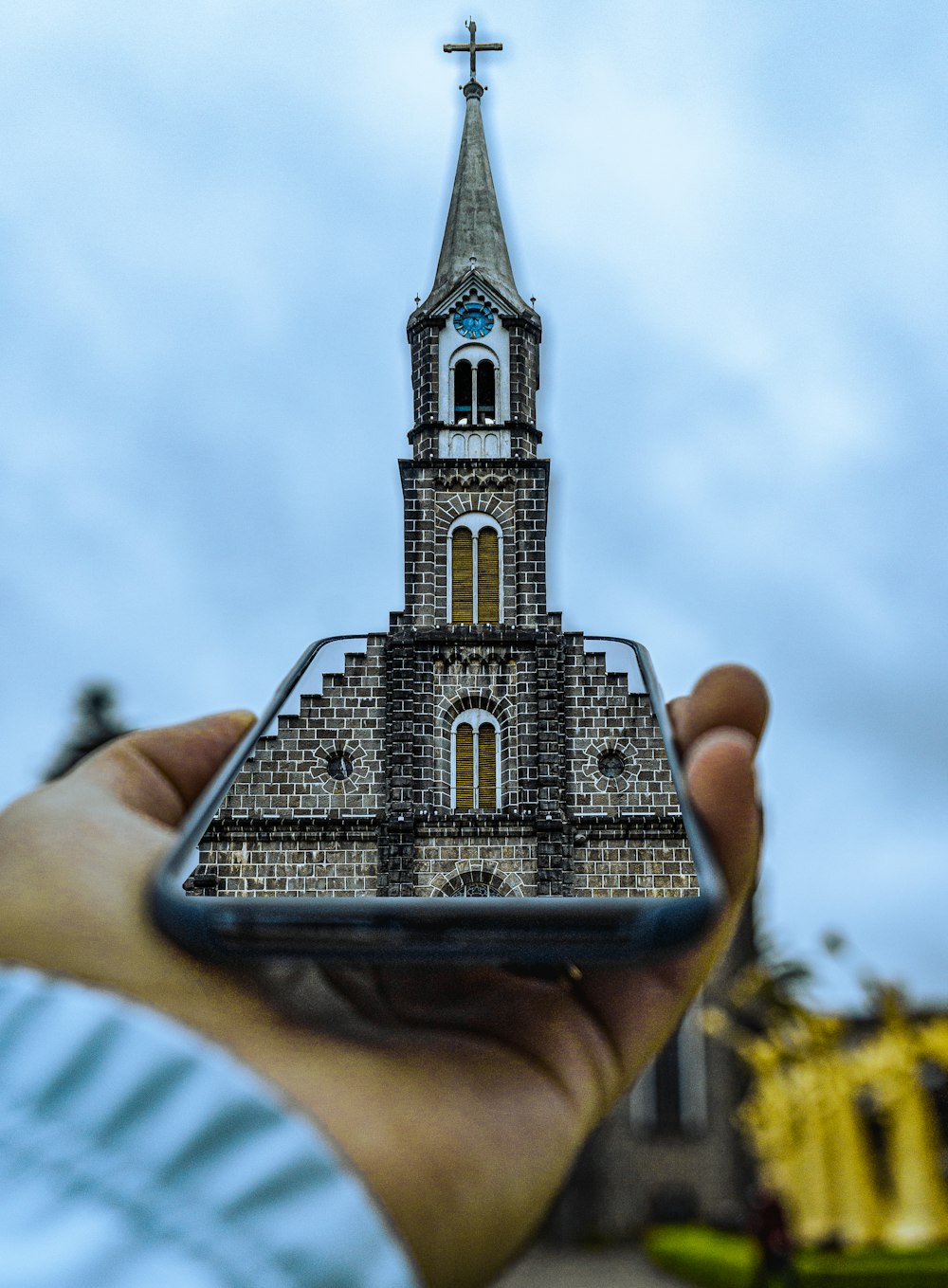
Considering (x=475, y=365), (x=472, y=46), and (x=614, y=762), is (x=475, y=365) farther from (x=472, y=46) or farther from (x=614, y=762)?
(x=614, y=762)

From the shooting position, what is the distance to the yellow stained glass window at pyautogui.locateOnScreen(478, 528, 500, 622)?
14.1 meters

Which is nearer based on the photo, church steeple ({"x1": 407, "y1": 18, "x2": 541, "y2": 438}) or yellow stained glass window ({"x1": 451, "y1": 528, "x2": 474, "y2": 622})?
yellow stained glass window ({"x1": 451, "y1": 528, "x2": 474, "y2": 622})

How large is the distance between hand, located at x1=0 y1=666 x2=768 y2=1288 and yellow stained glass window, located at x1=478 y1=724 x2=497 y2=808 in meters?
10.5

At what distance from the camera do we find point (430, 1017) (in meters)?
1.05

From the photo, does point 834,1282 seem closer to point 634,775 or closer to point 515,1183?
point 634,775

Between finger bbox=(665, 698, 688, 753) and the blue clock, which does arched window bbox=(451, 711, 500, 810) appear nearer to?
the blue clock

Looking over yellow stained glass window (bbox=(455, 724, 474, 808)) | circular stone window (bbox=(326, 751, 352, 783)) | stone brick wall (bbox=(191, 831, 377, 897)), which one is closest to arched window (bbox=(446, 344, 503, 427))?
yellow stained glass window (bbox=(455, 724, 474, 808))

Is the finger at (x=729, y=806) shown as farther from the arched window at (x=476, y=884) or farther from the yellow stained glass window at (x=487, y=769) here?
the yellow stained glass window at (x=487, y=769)

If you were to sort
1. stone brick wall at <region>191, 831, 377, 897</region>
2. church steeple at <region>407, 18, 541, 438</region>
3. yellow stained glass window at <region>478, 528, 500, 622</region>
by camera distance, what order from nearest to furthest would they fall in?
stone brick wall at <region>191, 831, 377, 897</region>
yellow stained glass window at <region>478, 528, 500, 622</region>
church steeple at <region>407, 18, 541, 438</region>

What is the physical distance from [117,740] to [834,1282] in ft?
46.9

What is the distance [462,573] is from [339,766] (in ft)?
19.0

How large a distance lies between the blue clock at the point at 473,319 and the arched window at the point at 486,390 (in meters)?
0.34

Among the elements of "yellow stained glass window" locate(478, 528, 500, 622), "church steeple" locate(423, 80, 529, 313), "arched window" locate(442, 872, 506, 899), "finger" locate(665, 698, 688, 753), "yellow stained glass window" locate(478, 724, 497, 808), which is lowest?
"arched window" locate(442, 872, 506, 899)

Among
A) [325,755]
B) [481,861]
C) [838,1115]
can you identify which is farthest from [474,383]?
[838,1115]
